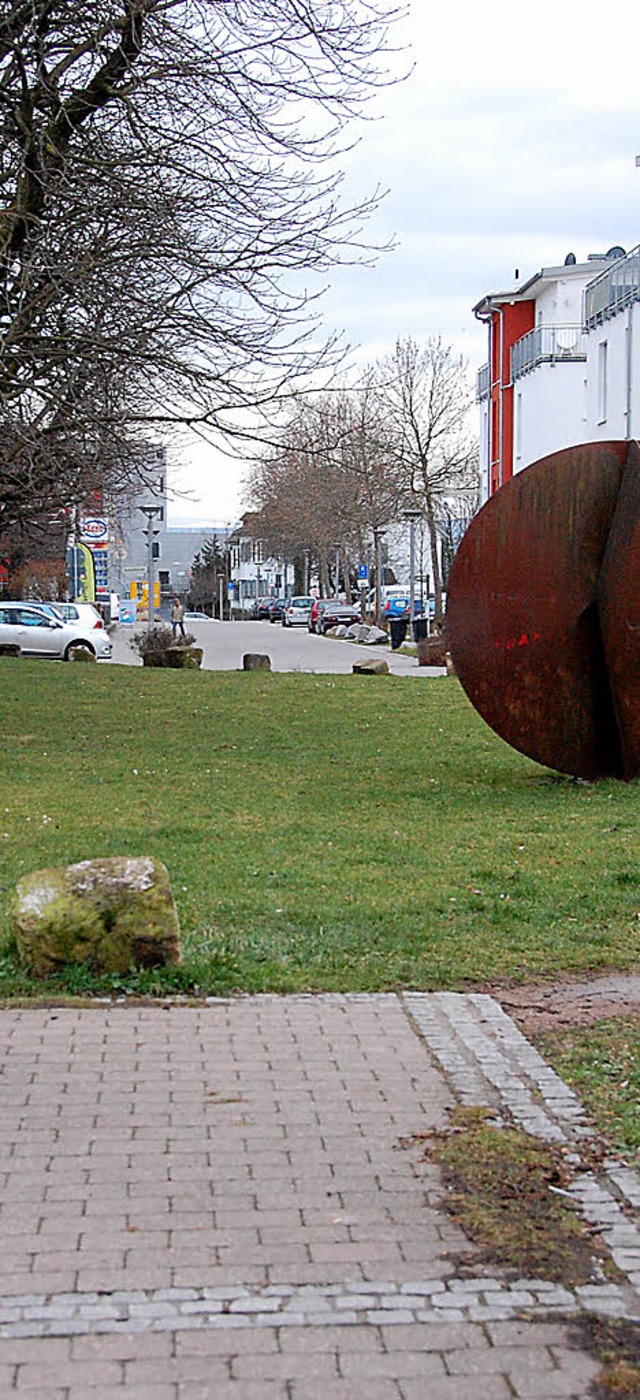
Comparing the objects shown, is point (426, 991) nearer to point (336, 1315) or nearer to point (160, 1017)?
point (160, 1017)

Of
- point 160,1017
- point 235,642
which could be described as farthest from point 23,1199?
point 235,642

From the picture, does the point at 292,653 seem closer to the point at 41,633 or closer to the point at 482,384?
the point at 41,633

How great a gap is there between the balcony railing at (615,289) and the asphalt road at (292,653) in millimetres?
10116

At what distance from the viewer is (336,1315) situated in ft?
12.8

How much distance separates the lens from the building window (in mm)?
42656

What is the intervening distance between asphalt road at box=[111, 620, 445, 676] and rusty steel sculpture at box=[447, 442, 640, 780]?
20.0 metres

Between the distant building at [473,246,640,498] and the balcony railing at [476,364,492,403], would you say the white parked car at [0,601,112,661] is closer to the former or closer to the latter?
the distant building at [473,246,640,498]

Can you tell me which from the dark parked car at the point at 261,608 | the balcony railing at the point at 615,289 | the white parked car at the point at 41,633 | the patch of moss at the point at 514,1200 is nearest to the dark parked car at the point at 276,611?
the dark parked car at the point at 261,608

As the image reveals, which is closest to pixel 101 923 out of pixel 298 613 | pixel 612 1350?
pixel 612 1350

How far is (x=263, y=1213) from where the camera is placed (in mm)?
4531

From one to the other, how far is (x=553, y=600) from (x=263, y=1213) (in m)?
8.76

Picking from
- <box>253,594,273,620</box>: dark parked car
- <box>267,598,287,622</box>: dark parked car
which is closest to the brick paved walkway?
<box>267,598,287,622</box>: dark parked car

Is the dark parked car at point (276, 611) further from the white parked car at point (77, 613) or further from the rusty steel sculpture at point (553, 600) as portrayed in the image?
the rusty steel sculpture at point (553, 600)

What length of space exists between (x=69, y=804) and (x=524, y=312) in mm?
54610
